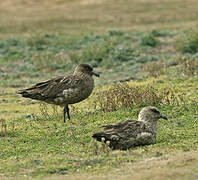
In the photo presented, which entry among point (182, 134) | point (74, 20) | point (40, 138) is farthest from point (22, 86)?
point (74, 20)

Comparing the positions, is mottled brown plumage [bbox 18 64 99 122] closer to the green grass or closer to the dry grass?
the green grass

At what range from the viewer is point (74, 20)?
40031mm

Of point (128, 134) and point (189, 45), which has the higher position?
point (128, 134)

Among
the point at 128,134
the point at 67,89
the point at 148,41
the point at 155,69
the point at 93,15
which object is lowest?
the point at 155,69

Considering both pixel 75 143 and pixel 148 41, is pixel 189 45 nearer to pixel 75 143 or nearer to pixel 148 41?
pixel 148 41

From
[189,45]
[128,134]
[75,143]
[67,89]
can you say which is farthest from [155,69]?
[128,134]

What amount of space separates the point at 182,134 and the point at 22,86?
10100 mm

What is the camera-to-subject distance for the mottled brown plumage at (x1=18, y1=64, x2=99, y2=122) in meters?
11.3

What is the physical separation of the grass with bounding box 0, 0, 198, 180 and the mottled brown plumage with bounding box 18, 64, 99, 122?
49 cm

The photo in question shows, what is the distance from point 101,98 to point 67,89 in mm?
1895

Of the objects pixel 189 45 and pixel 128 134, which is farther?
pixel 189 45

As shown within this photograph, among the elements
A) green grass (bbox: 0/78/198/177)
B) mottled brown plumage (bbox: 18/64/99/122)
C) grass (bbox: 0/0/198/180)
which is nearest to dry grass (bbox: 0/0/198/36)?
grass (bbox: 0/0/198/180)

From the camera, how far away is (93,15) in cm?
4216

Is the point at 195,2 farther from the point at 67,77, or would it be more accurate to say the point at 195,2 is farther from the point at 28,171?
the point at 28,171
